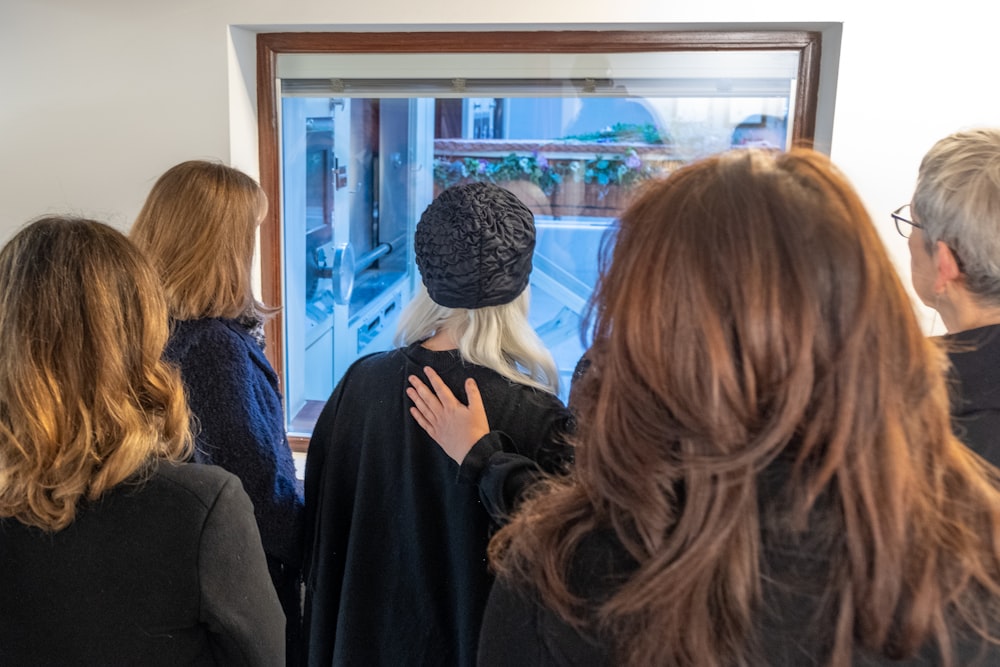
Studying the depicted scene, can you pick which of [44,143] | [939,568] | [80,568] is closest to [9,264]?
[80,568]

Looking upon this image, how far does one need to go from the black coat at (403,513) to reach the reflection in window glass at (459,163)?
0.67 metres

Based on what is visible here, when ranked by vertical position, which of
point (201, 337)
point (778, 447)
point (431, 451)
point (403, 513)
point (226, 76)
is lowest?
point (403, 513)

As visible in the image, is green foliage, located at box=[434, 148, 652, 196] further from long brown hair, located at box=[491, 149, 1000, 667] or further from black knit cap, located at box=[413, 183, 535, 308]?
long brown hair, located at box=[491, 149, 1000, 667]

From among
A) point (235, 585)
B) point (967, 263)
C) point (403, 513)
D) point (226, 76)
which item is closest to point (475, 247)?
point (403, 513)

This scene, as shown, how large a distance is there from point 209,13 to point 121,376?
1.24m

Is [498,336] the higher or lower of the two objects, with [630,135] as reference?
lower

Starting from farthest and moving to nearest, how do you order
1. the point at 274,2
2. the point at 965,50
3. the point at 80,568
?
the point at 274,2 < the point at 965,50 < the point at 80,568

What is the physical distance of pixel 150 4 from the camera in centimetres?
186

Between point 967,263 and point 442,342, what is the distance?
28.4 inches

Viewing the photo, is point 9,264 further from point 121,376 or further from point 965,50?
point 965,50

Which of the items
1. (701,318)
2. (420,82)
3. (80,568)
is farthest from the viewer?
(420,82)

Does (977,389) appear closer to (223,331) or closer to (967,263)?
(967,263)

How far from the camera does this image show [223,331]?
136cm

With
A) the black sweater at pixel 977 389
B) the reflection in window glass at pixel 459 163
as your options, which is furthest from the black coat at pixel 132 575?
the reflection in window glass at pixel 459 163
